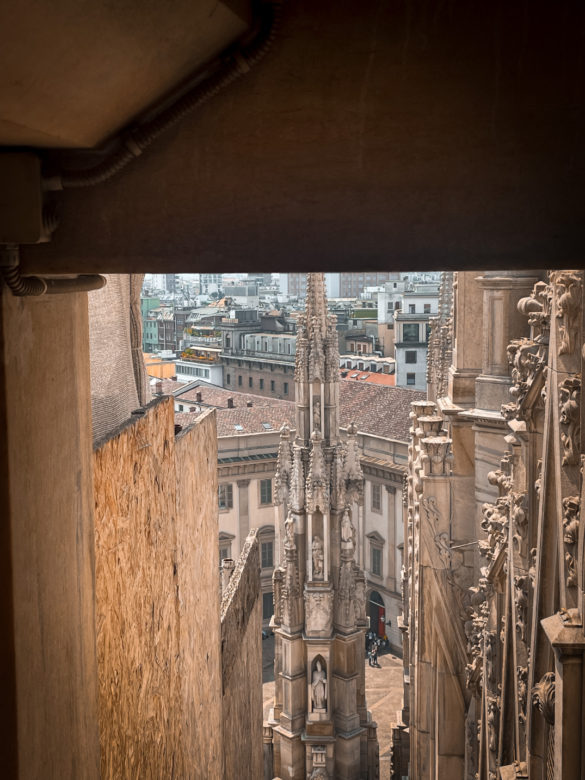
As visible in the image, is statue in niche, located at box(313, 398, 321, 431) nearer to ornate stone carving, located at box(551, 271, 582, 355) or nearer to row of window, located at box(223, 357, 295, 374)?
ornate stone carving, located at box(551, 271, 582, 355)

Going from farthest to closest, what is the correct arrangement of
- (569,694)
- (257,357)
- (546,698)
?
1. (257,357)
2. (546,698)
3. (569,694)

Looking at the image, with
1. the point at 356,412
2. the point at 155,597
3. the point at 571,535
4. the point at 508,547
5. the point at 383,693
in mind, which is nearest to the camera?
the point at 571,535

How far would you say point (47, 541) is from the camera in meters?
2.81

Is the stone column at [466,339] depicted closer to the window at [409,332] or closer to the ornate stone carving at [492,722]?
the ornate stone carving at [492,722]

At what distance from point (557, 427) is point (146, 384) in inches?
129

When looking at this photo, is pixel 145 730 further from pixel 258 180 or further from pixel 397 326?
pixel 397 326

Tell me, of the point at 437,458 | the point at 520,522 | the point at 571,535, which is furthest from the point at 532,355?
the point at 437,458

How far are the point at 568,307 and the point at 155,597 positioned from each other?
8.49 ft

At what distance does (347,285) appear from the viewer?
308 ft

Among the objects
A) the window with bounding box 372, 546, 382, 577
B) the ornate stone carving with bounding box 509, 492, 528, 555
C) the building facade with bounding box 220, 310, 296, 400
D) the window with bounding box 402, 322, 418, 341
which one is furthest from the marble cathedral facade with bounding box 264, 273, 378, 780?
the building facade with bounding box 220, 310, 296, 400

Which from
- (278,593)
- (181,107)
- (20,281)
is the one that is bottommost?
(278,593)

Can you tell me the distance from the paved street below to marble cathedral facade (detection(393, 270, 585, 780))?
13.8 meters

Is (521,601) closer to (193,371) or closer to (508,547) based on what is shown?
(508,547)

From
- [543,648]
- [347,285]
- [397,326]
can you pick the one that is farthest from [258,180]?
[347,285]
